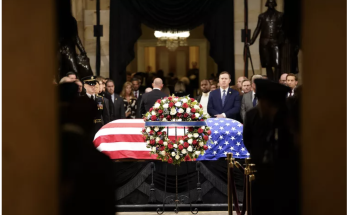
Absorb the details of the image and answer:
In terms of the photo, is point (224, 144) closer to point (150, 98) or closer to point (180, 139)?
point (180, 139)

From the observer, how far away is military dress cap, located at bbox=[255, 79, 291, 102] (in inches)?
99.4

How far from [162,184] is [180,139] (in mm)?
866

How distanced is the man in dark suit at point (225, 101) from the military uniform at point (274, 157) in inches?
165

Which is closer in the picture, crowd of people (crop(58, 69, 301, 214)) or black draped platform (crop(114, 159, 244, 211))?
crowd of people (crop(58, 69, 301, 214))

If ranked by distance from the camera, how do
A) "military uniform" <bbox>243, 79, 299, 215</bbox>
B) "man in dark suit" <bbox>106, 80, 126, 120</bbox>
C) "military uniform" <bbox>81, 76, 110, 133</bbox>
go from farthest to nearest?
"man in dark suit" <bbox>106, 80, 126, 120</bbox>
"military uniform" <bbox>81, 76, 110, 133</bbox>
"military uniform" <bbox>243, 79, 299, 215</bbox>

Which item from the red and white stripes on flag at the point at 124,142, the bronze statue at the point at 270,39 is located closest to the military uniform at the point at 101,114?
the red and white stripes on flag at the point at 124,142

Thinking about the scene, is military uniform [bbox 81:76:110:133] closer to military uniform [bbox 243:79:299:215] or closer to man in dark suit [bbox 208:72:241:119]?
man in dark suit [bbox 208:72:241:119]

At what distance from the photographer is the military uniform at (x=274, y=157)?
235 cm

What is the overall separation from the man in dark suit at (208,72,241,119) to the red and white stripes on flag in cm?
94

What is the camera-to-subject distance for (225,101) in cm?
719

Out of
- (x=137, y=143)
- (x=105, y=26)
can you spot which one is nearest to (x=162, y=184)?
(x=137, y=143)

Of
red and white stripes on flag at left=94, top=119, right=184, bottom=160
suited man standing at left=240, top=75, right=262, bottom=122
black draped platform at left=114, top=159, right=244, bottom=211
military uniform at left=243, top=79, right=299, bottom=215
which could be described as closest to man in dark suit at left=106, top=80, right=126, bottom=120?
red and white stripes on flag at left=94, top=119, right=184, bottom=160
